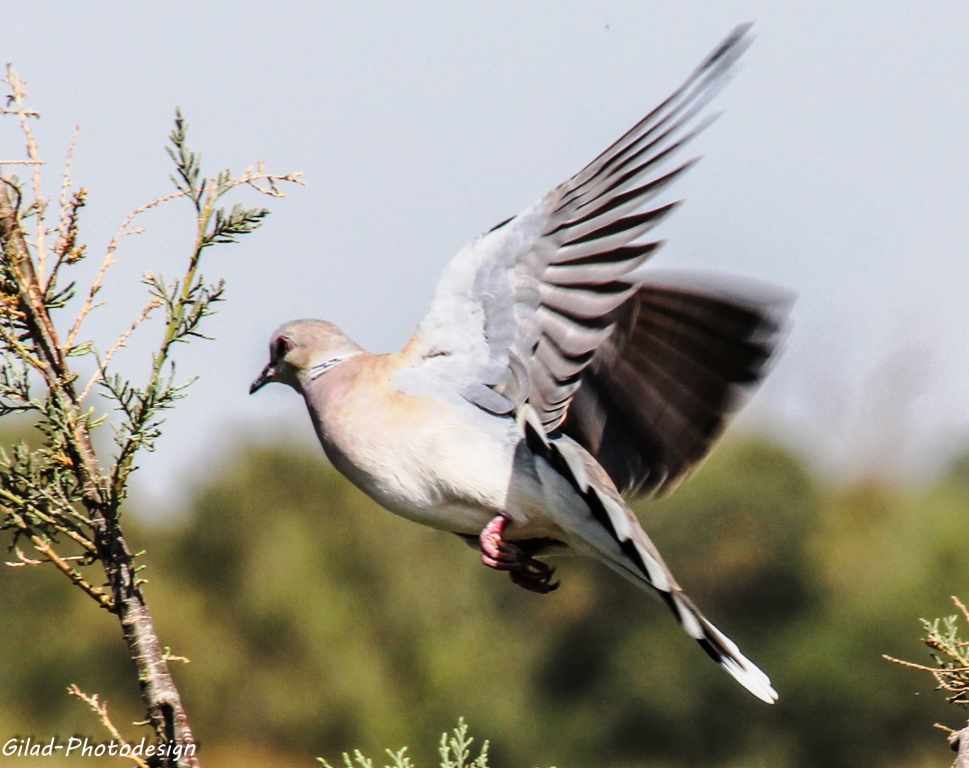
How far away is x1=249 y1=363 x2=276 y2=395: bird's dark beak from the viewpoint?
17.7 feet

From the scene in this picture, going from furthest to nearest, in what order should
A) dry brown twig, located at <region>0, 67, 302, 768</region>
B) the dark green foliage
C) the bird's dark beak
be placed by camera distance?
the dark green foliage, the bird's dark beak, dry brown twig, located at <region>0, 67, 302, 768</region>

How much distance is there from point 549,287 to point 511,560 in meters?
0.94

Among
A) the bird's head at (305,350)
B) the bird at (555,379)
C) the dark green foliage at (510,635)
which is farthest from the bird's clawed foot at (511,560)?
the dark green foliage at (510,635)

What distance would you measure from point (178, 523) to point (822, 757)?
49.1 feet

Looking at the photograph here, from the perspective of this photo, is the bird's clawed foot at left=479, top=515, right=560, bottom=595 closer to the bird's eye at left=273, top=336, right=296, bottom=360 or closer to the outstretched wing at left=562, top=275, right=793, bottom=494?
the outstretched wing at left=562, top=275, right=793, bottom=494

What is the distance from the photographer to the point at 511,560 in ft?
15.4

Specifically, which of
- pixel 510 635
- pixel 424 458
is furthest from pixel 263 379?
pixel 510 635

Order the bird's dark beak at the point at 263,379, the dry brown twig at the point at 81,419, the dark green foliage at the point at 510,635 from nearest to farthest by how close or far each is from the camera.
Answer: the dry brown twig at the point at 81,419 → the bird's dark beak at the point at 263,379 → the dark green foliage at the point at 510,635

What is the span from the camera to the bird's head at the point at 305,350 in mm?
5199

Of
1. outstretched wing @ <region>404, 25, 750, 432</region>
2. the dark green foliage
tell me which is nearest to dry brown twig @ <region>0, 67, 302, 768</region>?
outstretched wing @ <region>404, 25, 750, 432</region>

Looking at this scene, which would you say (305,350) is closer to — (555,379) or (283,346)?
(283,346)

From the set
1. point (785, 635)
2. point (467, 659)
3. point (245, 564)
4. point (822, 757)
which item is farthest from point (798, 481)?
point (245, 564)

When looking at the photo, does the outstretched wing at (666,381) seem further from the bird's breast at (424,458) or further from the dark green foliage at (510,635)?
the dark green foliage at (510,635)

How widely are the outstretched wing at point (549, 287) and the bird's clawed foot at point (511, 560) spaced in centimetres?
39
